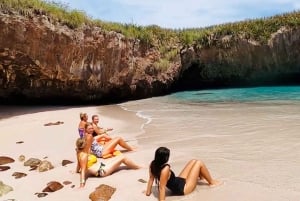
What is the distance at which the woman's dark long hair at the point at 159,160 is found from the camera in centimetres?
482

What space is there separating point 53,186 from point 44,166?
1.00m

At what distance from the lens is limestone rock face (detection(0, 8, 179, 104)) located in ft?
46.0

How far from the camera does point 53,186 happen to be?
552cm

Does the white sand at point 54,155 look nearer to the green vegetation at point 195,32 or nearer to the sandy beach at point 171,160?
the sandy beach at point 171,160

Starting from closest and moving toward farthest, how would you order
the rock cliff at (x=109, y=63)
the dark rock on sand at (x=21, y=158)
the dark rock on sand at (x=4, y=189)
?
the dark rock on sand at (x=4, y=189), the dark rock on sand at (x=21, y=158), the rock cliff at (x=109, y=63)

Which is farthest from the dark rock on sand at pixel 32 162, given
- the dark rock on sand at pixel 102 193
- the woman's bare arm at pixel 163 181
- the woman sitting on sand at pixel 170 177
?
the woman's bare arm at pixel 163 181

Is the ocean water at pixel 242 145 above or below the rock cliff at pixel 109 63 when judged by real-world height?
below

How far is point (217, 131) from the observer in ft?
29.6

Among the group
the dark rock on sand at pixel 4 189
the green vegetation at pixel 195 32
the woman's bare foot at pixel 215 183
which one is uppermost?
the green vegetation at pixel 195 32

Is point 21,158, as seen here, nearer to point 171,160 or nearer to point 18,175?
point 18,175

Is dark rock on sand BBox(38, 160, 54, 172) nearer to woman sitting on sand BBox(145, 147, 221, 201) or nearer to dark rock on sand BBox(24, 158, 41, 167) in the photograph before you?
dark rock on sand BBox(24, 158, 41, 167)

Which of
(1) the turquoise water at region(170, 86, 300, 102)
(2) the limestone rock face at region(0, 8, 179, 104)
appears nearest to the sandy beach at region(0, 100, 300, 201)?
(2) the limestone rock face at region(0, 8, 179, 104)

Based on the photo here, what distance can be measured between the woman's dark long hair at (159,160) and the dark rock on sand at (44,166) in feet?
7.59

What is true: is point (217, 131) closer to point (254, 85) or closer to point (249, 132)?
point (249, 132)
